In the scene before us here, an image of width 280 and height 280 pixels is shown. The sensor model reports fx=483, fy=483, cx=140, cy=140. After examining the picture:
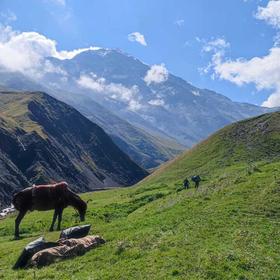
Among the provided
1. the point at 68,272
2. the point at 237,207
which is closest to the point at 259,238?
the point at 237,207

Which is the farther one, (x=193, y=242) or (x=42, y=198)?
(x=42, y=198)

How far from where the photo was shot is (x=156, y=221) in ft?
115

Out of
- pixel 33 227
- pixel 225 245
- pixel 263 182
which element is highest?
pixel 263 182

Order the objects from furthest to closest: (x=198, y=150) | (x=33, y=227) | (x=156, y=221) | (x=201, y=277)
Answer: (x=198, y=150)
(x=33, y=227)
(x=156, y=221)
(x=201, y=277)

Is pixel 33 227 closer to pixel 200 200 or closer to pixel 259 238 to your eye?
pixel 200 200

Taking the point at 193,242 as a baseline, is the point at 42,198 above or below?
above

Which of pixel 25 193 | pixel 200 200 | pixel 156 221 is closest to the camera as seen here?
pixel 156 221

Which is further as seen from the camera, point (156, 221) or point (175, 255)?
point (156, 221)

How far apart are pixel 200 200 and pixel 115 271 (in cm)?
1886

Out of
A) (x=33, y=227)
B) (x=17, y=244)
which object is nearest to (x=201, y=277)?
(x=17, y=244)

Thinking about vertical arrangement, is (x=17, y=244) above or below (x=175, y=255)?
below

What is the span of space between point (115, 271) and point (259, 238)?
955 centimetres

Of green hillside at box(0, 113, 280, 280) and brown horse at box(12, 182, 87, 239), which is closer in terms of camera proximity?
green hillside at box(0, 113, 280, 280)

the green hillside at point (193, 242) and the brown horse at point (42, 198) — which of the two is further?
the brown horse at point (42, 198)
